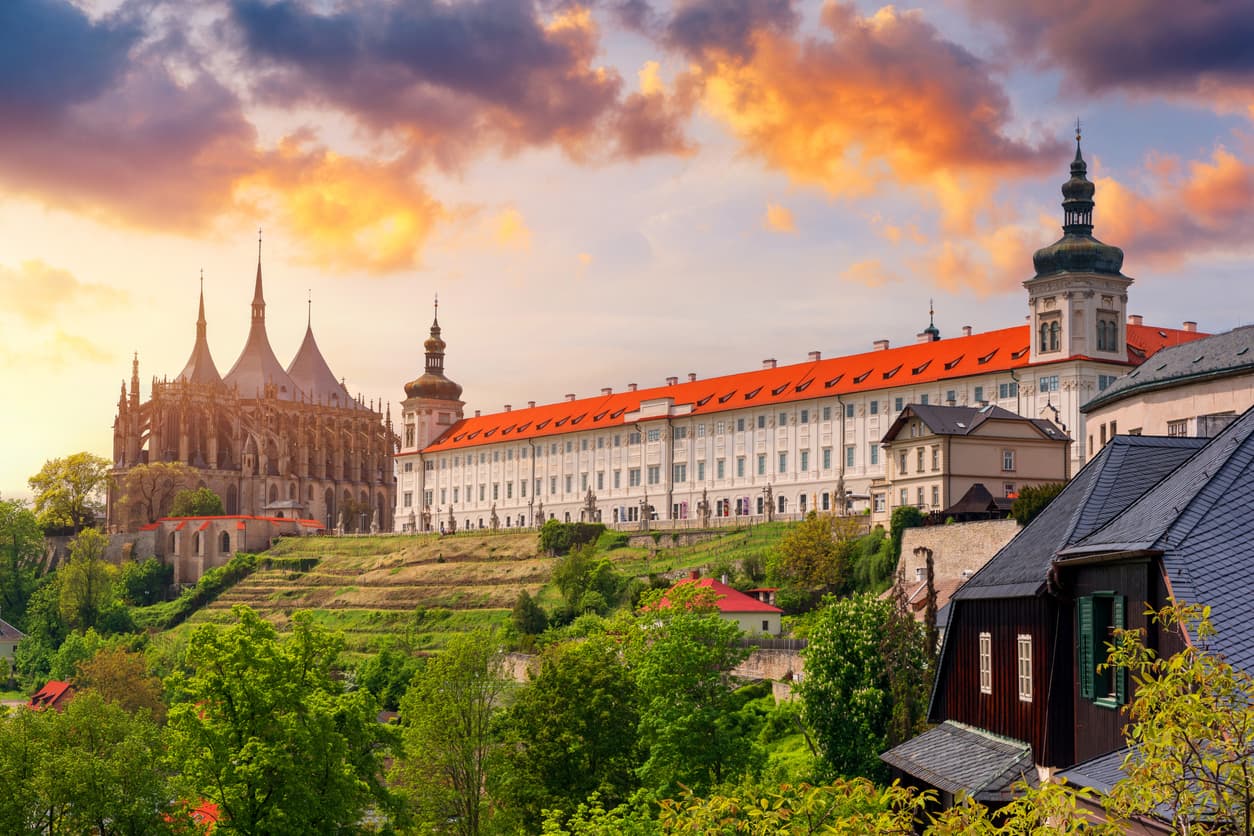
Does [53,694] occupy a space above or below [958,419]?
below

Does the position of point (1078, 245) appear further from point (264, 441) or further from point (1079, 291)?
point (264, 441)

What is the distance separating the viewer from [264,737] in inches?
1426

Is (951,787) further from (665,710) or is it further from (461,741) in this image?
(461,741)

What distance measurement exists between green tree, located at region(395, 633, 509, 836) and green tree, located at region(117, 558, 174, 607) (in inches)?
3035

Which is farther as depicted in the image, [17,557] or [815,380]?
[17,557]

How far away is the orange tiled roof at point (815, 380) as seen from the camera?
89.0 meters

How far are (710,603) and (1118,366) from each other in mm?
43045

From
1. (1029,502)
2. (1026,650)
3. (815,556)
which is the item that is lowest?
(815,556)

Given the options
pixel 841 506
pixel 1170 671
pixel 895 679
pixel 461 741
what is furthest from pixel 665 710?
pixel 841 506

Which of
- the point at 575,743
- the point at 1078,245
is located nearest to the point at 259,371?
the point at 1078,245

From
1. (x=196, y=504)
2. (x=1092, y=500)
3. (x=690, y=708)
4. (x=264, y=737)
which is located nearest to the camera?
(x=1092, y=500)

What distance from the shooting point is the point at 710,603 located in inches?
1907

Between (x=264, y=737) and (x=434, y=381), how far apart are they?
103 meters

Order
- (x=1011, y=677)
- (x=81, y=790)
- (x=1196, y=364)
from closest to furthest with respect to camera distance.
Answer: (x=1011, y=677), (x=81, y=790), (x=1196, y=364)
